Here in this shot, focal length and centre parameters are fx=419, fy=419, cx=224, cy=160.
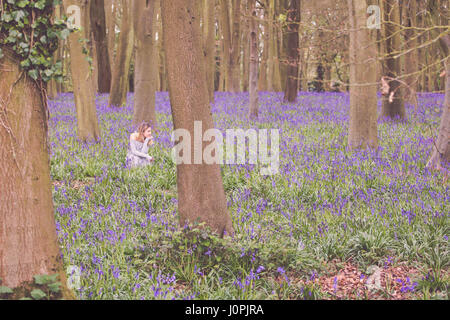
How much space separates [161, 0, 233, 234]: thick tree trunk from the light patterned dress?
3516mm

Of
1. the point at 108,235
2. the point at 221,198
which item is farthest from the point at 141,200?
the point at 221,198

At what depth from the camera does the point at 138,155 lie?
823 cm

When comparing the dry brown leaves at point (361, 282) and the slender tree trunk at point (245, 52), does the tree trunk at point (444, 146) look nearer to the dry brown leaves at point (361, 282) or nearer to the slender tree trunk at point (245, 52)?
the dry brown leaves at point (361, 282)

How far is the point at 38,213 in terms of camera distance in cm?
327

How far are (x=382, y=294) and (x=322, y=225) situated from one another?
1.49 meters

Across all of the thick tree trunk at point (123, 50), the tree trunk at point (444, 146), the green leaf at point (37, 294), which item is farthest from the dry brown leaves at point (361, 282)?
the thick tree trunk at point (123, 50)

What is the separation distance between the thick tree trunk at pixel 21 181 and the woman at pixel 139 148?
485 centimetres

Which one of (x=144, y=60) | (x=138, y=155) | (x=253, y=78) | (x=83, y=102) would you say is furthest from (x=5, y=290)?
(x=253, y=78)

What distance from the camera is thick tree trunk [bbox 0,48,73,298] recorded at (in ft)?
10.4

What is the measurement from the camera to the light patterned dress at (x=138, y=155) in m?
8.19

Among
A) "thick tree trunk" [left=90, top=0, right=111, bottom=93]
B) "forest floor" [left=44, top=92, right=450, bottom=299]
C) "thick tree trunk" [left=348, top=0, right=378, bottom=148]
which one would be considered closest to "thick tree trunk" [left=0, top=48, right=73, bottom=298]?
"forest floor" [left=44, top=92, right=450, bottom=299]

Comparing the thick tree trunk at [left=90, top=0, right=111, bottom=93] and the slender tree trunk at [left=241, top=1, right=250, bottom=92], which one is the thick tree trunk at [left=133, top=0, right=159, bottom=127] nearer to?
the thick tree trunk at [left=90, top=0, right=111, bottom=93]
